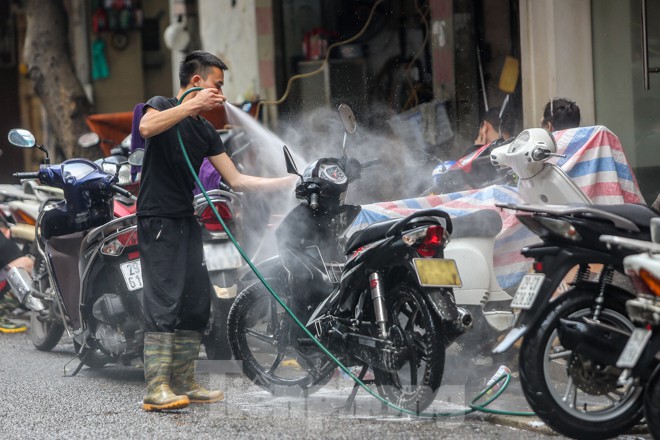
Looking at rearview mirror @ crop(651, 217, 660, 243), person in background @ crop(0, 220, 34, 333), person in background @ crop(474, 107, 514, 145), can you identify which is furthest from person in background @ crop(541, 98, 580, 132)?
person in background @ crop(0, 220, 34, 333)

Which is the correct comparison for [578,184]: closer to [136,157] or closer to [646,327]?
[646,327]

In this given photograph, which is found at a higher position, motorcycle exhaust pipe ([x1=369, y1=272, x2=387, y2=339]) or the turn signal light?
the turn signal light

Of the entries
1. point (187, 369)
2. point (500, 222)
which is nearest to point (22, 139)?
point (187, 369)

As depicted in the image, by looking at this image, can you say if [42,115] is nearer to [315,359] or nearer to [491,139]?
[491,139]

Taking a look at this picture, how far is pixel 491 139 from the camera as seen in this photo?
8.86 metres

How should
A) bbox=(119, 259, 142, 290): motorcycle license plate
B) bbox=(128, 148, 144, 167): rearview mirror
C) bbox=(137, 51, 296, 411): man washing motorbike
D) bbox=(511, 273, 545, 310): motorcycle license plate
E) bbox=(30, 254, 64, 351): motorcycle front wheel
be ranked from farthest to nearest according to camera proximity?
bbox=(30, 254, 64, 351): motorcycle front wheel
bbox=(119, 259, 142, 290): motorcycle license plate
bbox=(128, 148, 144, 167): rearview mirror
bbox=(137, 51, 296, 411): man washing motorbike
bbox=(511, 273, 545, 310): motorcycle license plate

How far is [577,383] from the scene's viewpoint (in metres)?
5.00

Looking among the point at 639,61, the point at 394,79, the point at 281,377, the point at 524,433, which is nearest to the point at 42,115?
the point at 394,79

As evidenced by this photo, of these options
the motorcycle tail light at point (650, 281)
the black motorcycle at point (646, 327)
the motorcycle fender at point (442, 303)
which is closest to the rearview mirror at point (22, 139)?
the motorcycle fender at point (442, 303)

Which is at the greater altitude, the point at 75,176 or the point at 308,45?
the point at 308,45

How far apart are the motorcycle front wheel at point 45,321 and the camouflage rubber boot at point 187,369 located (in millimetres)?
2303

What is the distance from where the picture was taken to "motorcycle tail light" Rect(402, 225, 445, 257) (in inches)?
225

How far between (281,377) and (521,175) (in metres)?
1.84

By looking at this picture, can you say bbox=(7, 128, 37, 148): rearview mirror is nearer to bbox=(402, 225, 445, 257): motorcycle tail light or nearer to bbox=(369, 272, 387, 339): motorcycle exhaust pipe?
bbox=(369, 272, 387, 339): motorcycle exhaust pipe
